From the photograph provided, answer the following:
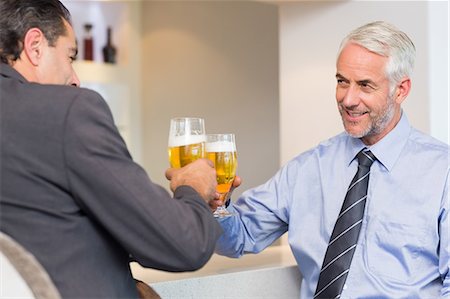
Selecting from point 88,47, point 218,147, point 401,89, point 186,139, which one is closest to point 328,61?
point 401,89

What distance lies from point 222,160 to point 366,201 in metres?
0.58

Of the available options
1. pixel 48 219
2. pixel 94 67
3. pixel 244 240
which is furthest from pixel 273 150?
pixel 48 219

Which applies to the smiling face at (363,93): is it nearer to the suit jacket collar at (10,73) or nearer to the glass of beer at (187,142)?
the glass of beer at (187,142)

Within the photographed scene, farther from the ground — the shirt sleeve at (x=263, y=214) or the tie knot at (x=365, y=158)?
the tie knot at (x=365, y=158)

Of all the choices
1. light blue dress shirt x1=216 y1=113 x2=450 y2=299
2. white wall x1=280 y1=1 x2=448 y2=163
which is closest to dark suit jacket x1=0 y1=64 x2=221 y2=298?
light blue dress shirt x1=216 y1=113 x2=450 y2=299

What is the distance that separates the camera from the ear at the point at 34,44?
130 centimetres

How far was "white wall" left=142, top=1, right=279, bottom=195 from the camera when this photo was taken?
491 centimetres

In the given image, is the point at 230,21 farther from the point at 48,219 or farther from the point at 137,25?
the point at 48,219

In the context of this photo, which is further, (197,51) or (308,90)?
(197,51)

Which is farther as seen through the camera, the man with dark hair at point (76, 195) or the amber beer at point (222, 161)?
the amber beer at point (222, 161)

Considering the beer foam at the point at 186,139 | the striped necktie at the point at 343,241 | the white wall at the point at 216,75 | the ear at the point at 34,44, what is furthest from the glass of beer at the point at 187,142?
the white wall at the point at 216,75

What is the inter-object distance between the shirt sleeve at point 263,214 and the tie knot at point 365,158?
0.21 meters

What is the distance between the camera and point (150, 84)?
5.63m

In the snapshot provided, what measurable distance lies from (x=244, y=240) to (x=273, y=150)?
2.85 metres
